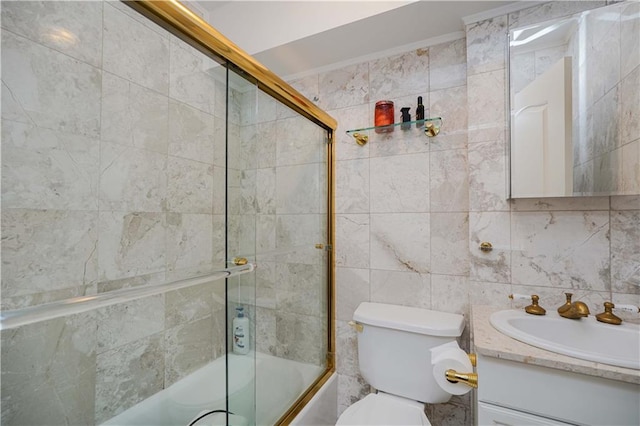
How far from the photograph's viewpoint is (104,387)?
3.29ft

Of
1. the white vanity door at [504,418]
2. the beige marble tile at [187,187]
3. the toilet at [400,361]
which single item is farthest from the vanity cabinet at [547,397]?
the beige marble tile at [187,187]

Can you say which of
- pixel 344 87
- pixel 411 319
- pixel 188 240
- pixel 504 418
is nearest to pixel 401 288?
pixel 411 319

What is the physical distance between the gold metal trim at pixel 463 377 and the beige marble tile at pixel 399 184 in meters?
0.71

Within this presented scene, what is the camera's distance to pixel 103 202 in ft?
3.11

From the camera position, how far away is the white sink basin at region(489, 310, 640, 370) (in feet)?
3.02

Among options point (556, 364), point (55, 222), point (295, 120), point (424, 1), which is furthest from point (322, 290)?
point (424, 1)

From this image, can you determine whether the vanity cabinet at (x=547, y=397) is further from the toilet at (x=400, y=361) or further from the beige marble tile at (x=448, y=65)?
the beige marble tile at (x=448, y=65)

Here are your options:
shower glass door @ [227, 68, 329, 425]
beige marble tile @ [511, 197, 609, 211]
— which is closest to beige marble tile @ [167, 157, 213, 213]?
shower glass door @ [227, 68, 329, 425]

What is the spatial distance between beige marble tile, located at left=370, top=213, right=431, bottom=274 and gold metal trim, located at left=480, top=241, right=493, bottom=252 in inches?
9.0

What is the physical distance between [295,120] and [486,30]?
912 millimetres

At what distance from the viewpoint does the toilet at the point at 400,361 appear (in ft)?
3.74

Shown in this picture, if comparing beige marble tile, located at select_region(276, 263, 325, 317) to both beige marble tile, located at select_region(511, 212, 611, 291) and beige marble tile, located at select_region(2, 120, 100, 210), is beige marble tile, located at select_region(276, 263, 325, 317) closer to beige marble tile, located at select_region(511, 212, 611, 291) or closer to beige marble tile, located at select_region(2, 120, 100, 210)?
beige marble tile, located at select_region(2, 120, 100, 210)

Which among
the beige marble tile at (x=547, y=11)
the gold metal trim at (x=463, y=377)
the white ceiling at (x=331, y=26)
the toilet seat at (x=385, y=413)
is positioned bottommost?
the toilet seat at (x=385, y=413)

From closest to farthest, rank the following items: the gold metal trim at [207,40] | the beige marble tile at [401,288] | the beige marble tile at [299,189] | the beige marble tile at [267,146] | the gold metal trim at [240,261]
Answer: the gold metal trim at [207,40] → the gold metal trim at [240,261] → the beige marble tile at [267,146] → the beige marble tile at [299,189] → the beige marble tile at [401,288]
